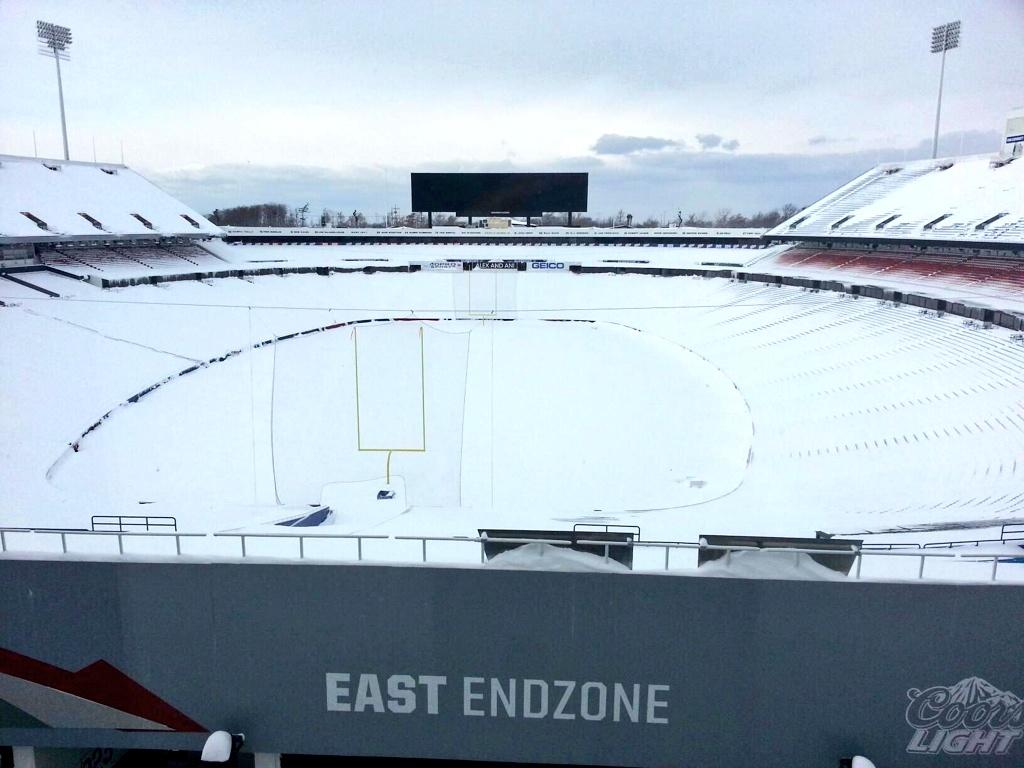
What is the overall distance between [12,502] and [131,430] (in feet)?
11.7

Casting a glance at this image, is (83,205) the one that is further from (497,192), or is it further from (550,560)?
(550,560)

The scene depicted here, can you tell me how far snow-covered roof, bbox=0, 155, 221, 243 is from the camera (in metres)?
24.2

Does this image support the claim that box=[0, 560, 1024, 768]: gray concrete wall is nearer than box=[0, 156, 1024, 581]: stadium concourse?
Yes

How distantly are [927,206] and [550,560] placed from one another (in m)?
28.0

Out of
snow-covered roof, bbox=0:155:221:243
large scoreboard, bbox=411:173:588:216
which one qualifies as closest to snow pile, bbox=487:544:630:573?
snow-covered roof, bbox=0:155:221:243

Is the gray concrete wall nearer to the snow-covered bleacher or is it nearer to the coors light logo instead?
the coors light logo

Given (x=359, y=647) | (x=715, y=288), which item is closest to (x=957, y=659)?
(x=359, y=647)

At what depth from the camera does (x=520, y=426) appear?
466 inches

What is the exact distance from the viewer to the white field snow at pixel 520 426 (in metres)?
7.34

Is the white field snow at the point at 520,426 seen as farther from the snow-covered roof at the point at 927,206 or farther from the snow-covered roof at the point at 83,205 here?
the snow-covered roof at the point at 927,206

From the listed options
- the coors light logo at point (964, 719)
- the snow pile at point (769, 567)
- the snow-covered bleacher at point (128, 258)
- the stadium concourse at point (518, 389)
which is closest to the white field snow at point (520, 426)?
the stadium concourse at point (518, 389)

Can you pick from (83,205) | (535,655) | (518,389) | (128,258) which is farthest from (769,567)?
(83,205)

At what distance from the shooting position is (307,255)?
37.1m

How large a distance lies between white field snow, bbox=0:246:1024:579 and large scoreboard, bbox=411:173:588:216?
18688 mm
